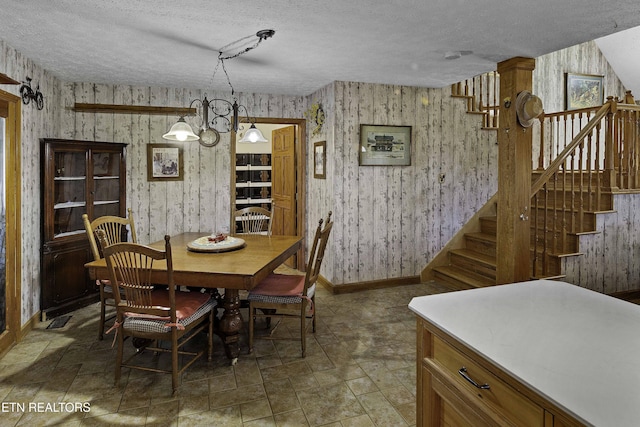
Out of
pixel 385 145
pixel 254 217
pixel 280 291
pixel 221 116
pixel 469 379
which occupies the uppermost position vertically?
pixel 221 116

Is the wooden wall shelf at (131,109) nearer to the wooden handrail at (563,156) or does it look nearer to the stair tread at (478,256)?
the stair tread at (478,256)

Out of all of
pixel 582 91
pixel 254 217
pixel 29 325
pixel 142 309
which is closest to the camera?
pixel 142 309

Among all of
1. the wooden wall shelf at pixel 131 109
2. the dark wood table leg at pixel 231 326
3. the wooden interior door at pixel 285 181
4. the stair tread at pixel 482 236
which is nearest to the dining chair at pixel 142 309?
the dark wood table leg at pixel 231 326

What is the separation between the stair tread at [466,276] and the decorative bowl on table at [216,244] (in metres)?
2.57

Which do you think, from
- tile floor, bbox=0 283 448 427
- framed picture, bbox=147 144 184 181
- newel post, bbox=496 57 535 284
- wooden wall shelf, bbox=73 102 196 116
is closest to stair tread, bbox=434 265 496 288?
newel post, bbox=496 57 535 284

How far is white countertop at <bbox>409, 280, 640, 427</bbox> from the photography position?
889 mm

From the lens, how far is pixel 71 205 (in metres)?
4.10

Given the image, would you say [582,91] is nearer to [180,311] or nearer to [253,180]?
[253,180]

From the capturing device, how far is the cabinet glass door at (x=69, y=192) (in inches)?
157

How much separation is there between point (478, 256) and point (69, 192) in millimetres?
4511

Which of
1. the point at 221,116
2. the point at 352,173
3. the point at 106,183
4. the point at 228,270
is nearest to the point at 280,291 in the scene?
the point at 228,270

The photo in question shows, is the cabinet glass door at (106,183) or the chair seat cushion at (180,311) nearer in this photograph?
the chair seat cushion at (180,311)

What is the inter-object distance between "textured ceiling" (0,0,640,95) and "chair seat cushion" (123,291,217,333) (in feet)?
6.25

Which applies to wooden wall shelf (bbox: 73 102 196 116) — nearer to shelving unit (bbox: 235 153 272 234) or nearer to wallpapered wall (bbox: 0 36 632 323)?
wallpapered wall (bbox: 0 36 632 323)
